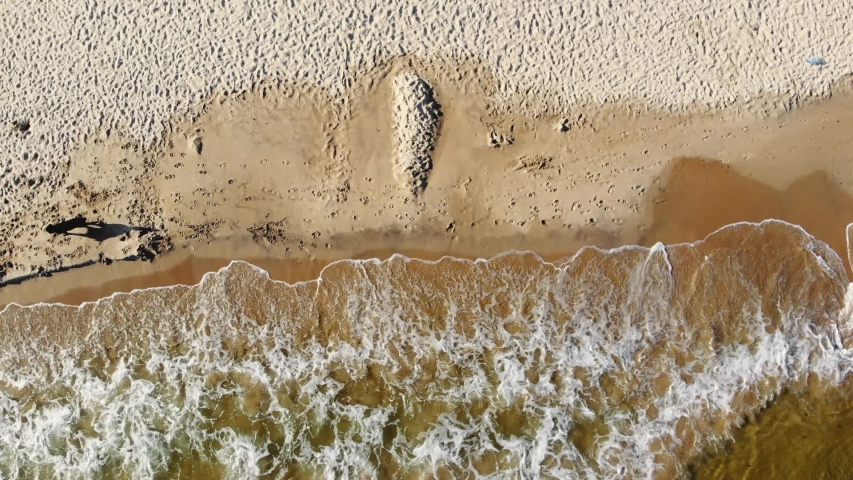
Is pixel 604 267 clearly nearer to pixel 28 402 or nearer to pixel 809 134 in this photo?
pixel 809 134

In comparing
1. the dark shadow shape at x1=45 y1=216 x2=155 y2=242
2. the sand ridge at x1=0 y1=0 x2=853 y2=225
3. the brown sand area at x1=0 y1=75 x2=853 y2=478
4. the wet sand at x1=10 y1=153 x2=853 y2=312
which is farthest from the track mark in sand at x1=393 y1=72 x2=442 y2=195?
the dark shadow shape at x1=45 y1=216 x2=155 y2=242

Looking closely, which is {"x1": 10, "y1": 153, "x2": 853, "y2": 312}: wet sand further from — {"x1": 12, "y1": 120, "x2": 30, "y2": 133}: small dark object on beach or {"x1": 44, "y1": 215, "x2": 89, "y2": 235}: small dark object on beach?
{"x1": 12, "y1": 120, "x2": 30, "y2": 133}: small dark object on beach

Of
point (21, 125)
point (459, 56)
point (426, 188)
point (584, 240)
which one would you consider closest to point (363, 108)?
point (426, 188)

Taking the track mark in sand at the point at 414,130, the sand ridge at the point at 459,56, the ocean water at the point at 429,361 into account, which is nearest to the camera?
the ocean water at the point at 429,361

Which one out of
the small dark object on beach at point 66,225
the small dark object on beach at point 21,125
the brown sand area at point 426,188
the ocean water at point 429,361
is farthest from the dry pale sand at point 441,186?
the small dark object on beach at point 21,125

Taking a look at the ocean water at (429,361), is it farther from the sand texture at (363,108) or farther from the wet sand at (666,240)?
the sand texture at (363,108)

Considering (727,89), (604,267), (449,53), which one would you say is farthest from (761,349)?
(449,53)
